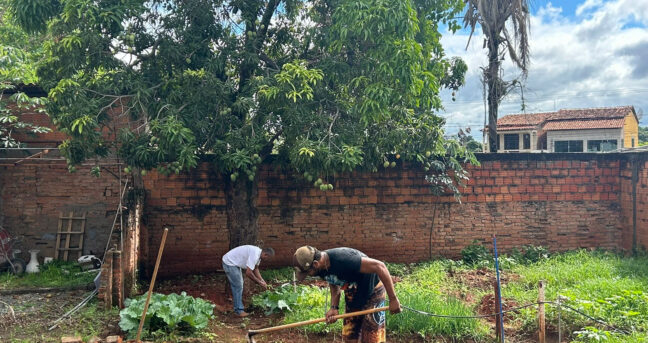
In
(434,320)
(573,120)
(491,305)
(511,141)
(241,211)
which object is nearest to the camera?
(434,320)

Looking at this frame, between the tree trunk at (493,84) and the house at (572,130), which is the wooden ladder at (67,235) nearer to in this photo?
the tree trunk at (493,84)

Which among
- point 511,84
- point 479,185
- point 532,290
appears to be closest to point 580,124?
point 511,84

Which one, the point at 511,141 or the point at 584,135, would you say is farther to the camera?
the point at 511,141

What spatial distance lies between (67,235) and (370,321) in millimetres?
7419

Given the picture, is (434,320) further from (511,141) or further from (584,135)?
(511,141)

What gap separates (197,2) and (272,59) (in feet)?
4.59

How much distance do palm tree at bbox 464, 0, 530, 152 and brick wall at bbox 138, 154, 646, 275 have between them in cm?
239

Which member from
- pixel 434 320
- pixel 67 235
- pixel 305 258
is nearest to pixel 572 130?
pixel 434 320

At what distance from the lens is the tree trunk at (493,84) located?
11820 mm

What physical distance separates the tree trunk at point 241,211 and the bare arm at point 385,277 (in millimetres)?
3538

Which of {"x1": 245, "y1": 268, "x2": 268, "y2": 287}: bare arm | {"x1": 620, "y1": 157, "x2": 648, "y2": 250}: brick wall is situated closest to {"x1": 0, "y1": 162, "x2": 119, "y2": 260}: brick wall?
{"x1": 245, "y1": 268, "x2": 268, "y2": 287}: bare arm

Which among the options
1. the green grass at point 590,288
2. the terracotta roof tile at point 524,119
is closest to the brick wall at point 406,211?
the green grass at point 590,288

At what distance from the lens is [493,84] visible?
1199 centimetres

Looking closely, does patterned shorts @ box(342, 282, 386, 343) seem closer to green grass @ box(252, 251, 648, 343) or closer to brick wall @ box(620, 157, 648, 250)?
green grass @ box(252, 251, 648, 343)
